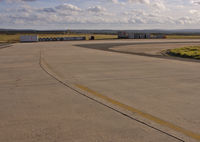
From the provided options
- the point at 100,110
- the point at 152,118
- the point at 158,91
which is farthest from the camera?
the point at 158,91

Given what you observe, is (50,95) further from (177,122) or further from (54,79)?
(177,122)

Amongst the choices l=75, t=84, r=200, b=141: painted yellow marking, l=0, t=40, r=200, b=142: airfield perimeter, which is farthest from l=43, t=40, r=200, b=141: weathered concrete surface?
l=75, t=84, r=200, b=141: painted yellow marking

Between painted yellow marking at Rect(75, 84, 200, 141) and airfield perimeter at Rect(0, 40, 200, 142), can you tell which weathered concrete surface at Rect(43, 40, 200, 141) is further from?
painted yellow marking at Rect(75, 84, 200, 141)

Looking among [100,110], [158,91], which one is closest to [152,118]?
[100,110]

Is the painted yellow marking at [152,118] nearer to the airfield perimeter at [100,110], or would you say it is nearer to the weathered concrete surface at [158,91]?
the airfield perimeter at [100,110]

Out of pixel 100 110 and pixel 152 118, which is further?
pixel 100 110

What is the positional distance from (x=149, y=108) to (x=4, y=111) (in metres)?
3.74

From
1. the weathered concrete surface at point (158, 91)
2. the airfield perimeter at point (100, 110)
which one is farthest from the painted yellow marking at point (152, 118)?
the weathered concrete surface at point (158, 91)

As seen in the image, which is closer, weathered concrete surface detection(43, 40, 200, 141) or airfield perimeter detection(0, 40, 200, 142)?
airfield perimeter detection(0, 40, 200, 142)

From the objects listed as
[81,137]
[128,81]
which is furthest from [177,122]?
[128,81]

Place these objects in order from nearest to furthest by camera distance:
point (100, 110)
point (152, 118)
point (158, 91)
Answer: point (152, 118)
point (100, 110)
point (158, 91)

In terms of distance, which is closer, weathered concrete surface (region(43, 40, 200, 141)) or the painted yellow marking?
the painted yellow marking

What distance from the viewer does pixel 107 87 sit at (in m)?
9.71

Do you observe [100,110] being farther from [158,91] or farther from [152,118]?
[158,91]
